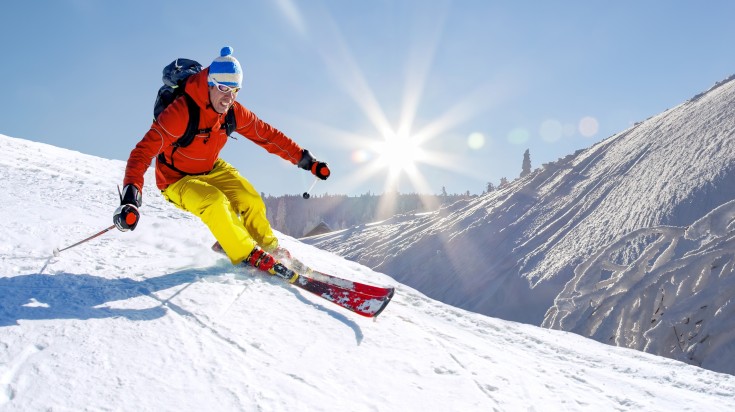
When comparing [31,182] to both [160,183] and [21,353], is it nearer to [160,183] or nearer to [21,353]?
[160,183]

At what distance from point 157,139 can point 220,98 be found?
0.59m

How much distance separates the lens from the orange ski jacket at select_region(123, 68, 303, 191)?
3756 mm

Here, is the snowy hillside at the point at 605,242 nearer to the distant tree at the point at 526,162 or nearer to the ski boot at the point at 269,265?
the ski boot at the point at 269,265

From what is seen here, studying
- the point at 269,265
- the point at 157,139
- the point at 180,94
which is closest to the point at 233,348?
the point at 269,265

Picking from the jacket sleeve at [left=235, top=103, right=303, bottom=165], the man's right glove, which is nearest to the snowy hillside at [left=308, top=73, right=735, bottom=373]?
the jacket sleeve at [left=235, top=103, right=303, bottom=165]

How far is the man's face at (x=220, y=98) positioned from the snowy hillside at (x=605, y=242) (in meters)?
7.16

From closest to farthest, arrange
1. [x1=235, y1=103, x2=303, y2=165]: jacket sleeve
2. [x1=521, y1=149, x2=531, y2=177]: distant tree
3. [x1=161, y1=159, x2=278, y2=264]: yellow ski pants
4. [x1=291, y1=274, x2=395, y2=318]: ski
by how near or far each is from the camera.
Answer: [x1=291, y1=274, x2=395, y2=318]: ski
[x1=161, y1=159, x2=278, y2=264]: yellow ski pants
[x1=235, y1=103, x2=303, y2=165]: jacket sleeve
[x1=521, y1=149, x2=531, y2=177]: distant tree

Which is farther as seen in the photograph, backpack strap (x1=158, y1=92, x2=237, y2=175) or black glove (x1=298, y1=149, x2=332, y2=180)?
black glove (x1=298, y1=149, x2=332, y2=180)

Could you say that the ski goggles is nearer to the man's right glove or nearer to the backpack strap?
the backpack strap

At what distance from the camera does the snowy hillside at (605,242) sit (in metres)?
8.40

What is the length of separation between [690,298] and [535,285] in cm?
732

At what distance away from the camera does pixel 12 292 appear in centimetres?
246

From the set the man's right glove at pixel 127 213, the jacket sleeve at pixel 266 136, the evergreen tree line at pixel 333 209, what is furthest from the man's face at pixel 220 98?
the evergreen tree line at pixel 333 209

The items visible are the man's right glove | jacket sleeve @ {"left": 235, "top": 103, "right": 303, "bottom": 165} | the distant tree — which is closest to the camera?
the man's right glove
